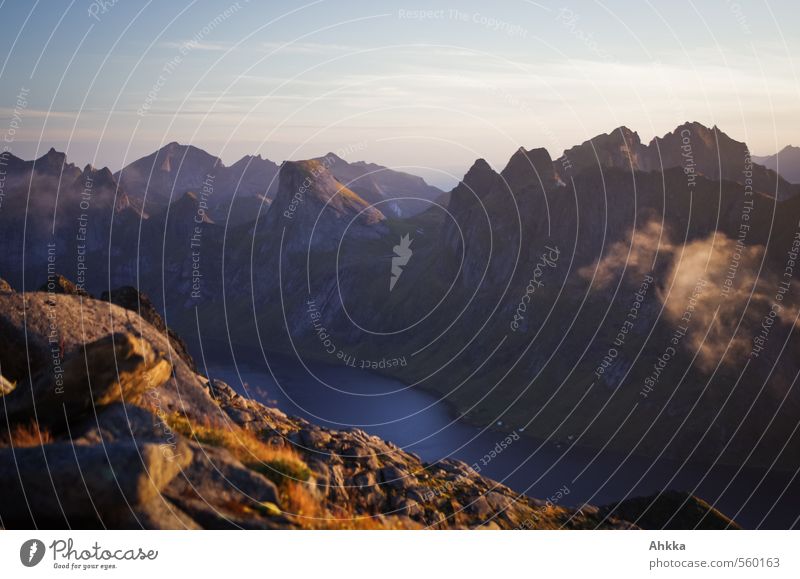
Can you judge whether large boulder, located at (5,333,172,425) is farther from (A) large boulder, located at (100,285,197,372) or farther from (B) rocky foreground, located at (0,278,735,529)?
(A) large boulder, located at (100,285,197,372)

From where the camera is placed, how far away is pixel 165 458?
88.0 feet

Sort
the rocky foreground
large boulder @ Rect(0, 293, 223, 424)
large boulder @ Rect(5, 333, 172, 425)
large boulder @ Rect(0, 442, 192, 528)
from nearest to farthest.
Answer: large boulder @ Rect(0, 442, 192, 528), the rocky foreground, large boulder @ Rect(5, 333, 172, 425), large boulder @ Rect(0, 293, 223, 424)

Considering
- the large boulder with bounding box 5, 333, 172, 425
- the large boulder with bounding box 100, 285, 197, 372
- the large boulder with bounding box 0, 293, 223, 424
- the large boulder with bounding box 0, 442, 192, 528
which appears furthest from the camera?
the large boulder with bounding box 100, 285, 197, 372

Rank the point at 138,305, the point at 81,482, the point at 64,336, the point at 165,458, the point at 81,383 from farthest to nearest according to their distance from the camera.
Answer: the point at 138,305 < the point at 64,336 < the point at 81,383 < the point at 165,458 < the point at 81,482

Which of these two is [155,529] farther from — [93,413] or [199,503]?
[93,413]

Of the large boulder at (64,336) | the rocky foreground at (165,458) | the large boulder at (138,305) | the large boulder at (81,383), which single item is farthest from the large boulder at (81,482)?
the large boulder at (138,305)

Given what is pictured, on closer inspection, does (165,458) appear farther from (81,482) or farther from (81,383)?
(81,383)

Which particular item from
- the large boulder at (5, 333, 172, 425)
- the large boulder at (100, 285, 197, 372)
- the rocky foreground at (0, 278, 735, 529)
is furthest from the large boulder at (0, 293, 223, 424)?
the large boulder at (100, 285, 197, 372)

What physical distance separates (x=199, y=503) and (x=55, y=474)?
4288 millimetres

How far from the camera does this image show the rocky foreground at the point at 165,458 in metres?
25.9

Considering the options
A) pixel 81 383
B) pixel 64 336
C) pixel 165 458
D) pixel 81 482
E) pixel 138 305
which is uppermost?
pixel 138 305

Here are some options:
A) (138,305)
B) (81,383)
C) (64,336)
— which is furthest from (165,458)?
(138,305)

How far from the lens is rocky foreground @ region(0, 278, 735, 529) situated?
2586 cm

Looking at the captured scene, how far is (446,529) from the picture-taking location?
37594 millimetres
